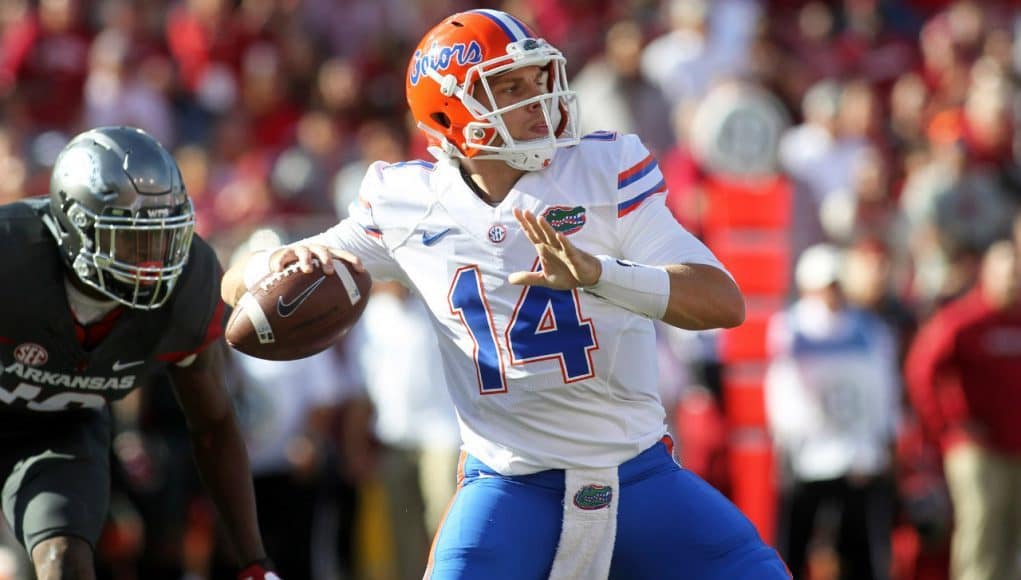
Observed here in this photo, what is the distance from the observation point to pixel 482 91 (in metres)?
4.06

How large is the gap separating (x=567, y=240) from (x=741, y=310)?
1.56ft

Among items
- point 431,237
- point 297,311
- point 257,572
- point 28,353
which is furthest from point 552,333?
point 28,353

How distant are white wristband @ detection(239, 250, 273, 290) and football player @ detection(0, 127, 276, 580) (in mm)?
336

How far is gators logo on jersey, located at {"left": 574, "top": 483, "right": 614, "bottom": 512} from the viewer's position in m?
3.86

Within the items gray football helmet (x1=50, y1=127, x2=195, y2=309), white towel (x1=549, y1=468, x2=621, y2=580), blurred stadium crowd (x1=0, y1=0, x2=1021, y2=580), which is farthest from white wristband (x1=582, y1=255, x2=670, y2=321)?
blurred stadium crowd (x1=0, y1=0, x2=1021, y2=580)

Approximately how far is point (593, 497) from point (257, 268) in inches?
39.9

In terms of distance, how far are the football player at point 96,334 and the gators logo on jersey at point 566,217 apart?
1068mm

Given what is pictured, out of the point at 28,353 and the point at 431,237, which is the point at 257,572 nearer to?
the point at 28,353

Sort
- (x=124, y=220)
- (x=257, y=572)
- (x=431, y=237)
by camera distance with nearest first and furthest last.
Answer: (x=431, y=237) < (x=124, y=220) < (x=257, y=572)

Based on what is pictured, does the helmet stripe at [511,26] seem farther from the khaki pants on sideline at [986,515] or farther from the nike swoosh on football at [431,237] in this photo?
the khaki pants on sideline at [986,515]

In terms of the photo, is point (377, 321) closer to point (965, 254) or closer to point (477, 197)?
point (965, 254)

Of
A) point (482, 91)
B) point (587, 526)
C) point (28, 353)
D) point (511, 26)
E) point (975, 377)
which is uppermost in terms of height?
point (511, 26)

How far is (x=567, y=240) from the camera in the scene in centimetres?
354

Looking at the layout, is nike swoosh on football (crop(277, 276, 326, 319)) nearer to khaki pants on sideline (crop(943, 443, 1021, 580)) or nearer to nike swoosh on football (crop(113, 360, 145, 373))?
nike swoosh on football (crop(113, 360, 145, 373))
